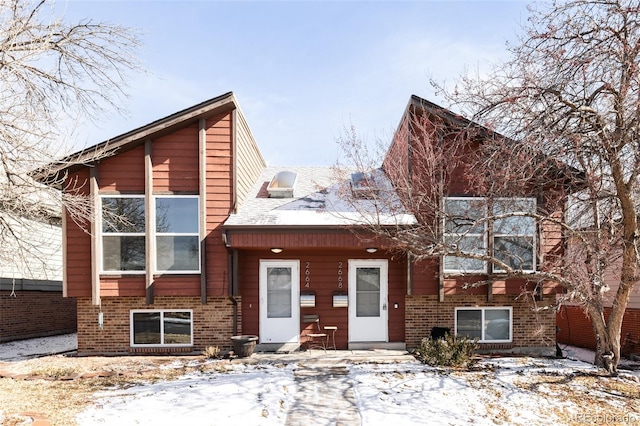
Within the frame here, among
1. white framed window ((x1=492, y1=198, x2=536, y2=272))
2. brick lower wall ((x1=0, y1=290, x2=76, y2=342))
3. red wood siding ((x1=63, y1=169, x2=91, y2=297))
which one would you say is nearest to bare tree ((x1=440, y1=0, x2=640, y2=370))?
white framed window ((x1=492, y1=198, x2=536, y2=272))

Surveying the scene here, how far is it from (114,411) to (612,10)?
32.4 ft

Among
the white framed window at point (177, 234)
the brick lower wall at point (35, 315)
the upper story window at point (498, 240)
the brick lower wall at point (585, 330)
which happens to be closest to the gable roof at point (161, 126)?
the white framed window at point (177, 234)

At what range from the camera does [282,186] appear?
11.1 metres

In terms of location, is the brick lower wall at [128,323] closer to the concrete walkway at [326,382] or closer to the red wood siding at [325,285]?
the red wood siding at [325,285]

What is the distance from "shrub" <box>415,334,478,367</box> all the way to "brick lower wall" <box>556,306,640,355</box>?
16.7 feet

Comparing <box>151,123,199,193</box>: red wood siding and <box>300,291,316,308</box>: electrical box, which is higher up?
<box>151,123,199,193</box>: red wood siding

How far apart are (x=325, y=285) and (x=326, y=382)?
3.08 m

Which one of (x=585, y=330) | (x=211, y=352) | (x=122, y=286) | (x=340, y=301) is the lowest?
(x=585, y=330)

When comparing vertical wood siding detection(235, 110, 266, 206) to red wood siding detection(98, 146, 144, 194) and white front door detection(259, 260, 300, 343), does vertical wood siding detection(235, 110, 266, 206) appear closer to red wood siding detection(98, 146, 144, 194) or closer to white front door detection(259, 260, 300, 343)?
white front door detection(259, 260, 300, 343)

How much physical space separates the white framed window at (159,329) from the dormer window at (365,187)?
4.79m

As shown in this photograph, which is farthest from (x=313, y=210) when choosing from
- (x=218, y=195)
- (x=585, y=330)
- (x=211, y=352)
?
(x=585, y=330)

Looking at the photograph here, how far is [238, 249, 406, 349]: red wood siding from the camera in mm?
9953

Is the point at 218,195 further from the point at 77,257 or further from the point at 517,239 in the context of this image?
the point at 517,239

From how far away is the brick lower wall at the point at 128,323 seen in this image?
31.1 ft
